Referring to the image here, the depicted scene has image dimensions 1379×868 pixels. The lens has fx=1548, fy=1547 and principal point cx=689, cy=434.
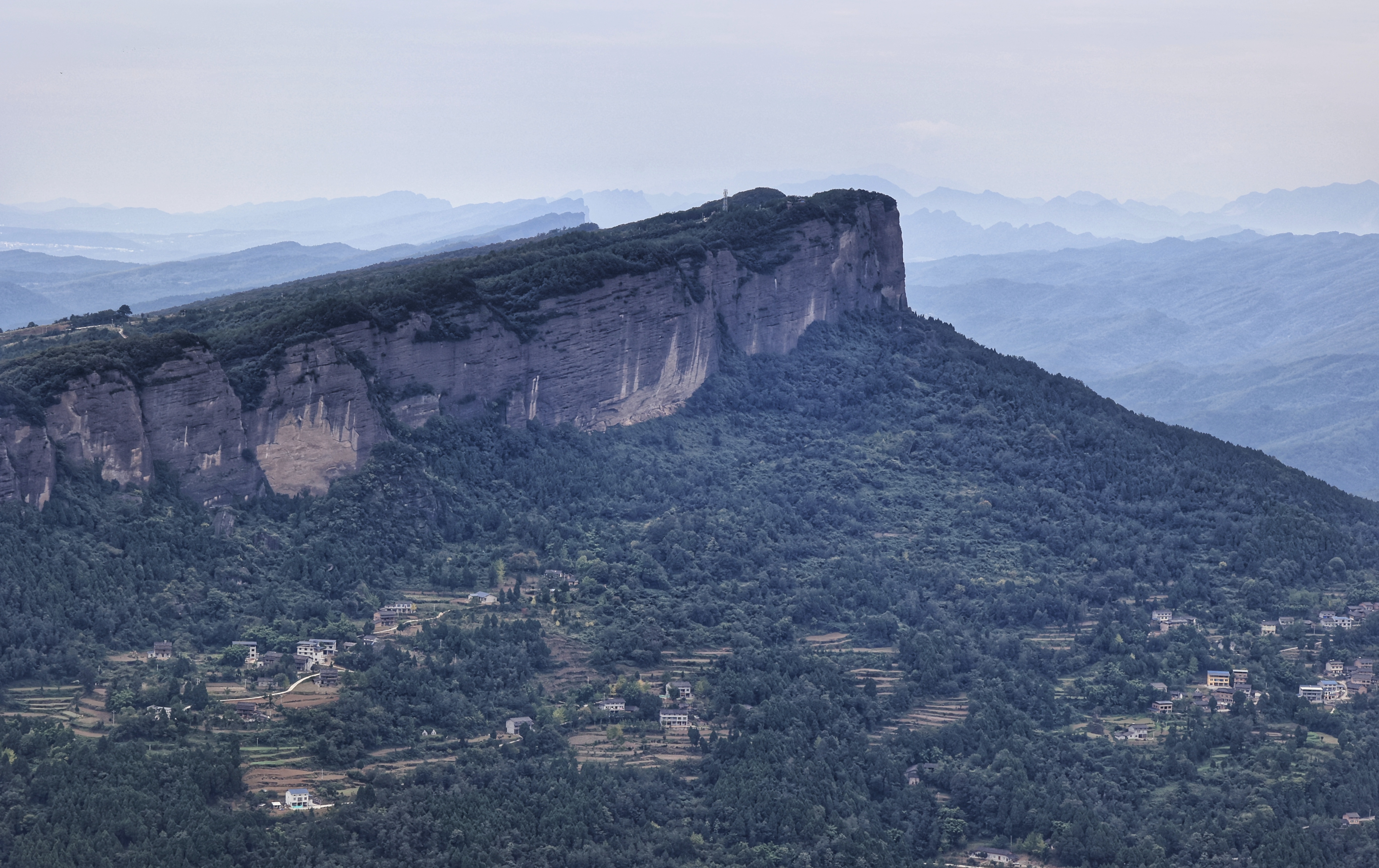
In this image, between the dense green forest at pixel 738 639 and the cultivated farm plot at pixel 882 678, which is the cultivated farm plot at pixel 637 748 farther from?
the cultivated farm plot at pixel 882 678

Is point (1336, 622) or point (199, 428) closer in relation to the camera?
point (199, 428)

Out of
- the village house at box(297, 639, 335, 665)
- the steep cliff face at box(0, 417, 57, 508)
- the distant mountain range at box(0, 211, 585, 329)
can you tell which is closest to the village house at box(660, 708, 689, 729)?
the village house at box(297, 639, 335, 665)

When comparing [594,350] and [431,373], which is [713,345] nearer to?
[594,350]

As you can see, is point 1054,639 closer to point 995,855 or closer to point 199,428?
point 995,855

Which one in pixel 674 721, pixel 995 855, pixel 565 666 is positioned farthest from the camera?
pixel 565 666

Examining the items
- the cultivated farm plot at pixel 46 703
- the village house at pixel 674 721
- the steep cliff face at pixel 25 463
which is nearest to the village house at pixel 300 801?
the cultivated farm plot at pixel 46 703

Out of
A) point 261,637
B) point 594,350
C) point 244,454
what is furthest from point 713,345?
point 261,637

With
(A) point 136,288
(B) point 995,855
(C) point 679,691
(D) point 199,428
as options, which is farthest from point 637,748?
(A) point 136,288
